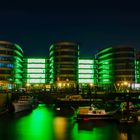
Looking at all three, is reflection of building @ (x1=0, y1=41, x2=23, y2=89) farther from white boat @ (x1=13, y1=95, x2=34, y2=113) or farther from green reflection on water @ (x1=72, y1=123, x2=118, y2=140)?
green reflection on water @ (x1=72, y1=123, x2=118, y2=140)

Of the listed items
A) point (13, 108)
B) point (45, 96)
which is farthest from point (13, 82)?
point (13, 108)

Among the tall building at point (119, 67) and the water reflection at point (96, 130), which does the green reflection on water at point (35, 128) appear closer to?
the water reflection at point (96, 130)

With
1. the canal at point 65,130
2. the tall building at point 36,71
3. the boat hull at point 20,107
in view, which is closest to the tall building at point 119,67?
the tall building at point 36,71

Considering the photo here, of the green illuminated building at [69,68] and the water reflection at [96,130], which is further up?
the green illuminated building at [69,68]

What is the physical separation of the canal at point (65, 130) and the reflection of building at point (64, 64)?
110863 millimetres

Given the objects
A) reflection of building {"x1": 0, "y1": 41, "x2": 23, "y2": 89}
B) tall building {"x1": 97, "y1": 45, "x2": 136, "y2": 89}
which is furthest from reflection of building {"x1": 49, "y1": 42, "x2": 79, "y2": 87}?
reflection of building {"x1": 0, "y1": 41, "x2": 23, "y2": 89}

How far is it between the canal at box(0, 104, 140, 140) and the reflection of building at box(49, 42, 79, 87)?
364ft

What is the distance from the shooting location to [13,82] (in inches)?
6230

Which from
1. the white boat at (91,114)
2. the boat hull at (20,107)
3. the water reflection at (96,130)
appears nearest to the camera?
the water reflection at (96,130)

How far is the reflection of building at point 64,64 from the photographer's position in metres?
172

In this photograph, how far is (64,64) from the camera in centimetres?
17362

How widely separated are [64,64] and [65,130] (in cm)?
12345

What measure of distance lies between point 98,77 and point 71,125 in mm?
136113

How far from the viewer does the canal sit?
45625 mm
